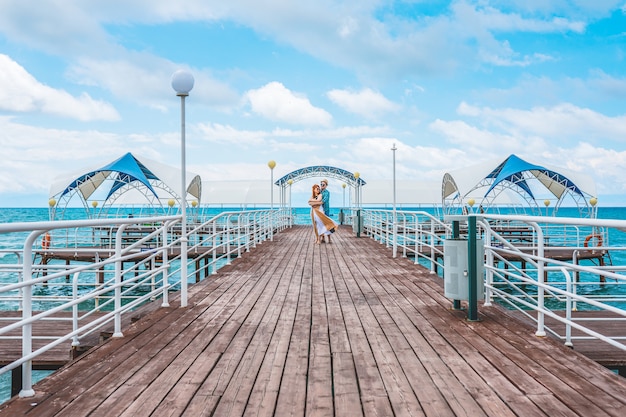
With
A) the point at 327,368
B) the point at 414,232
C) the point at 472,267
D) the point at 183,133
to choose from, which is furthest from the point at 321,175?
the point at 327,368

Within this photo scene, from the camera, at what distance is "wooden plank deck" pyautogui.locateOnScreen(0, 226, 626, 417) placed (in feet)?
9.30

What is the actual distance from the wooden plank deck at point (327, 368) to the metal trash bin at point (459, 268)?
0.29 m

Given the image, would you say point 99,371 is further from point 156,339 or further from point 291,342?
point 291,342

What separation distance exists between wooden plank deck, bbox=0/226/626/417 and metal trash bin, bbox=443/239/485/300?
29cm

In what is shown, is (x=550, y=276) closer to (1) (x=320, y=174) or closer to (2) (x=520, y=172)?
(2) (x=520, y=172)

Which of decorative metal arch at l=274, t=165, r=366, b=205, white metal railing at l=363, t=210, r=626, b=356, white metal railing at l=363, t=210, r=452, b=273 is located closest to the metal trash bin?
white metal railing at l=363, t=210, r=626, b=356

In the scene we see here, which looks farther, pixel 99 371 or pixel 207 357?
pixel 207 357

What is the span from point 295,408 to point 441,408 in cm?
84

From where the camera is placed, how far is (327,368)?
3482 millimetres

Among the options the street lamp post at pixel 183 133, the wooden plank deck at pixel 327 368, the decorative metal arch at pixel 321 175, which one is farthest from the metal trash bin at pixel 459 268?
the decorative metal arch at pixel 321 175

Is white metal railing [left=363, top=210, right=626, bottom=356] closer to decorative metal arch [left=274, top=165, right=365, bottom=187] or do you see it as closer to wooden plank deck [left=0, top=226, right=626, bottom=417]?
wooden plank deck [left=0, top=226, right=626, bottom=417]

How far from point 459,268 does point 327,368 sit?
7.13 ft

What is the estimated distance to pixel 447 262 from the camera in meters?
5.16

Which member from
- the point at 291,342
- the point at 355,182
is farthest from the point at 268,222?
the point at 291,342
